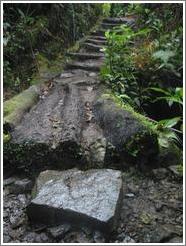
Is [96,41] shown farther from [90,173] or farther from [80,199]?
[80,199]

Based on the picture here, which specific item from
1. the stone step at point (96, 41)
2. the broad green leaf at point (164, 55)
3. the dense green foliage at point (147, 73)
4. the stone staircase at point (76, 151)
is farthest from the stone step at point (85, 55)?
the broad green leaf at point (164, 55)

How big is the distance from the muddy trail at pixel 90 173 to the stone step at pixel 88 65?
6.10 ft

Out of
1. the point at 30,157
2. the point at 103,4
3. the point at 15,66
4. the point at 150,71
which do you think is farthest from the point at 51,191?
the point at 103,4

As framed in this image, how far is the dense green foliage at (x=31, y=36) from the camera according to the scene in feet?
23.2

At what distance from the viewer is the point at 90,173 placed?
3758mm

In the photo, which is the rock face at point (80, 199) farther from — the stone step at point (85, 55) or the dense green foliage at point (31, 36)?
the stone step at point (85, 55)

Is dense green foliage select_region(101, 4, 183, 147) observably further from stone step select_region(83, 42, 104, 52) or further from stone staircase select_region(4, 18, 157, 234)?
stone step select_region(83, 42, 104, 52)

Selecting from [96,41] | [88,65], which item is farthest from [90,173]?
[96,41]

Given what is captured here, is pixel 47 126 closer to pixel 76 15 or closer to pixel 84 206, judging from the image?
pixel 84 206

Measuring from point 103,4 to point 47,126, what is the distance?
972 cm

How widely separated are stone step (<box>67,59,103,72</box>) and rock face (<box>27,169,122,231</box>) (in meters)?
4.29

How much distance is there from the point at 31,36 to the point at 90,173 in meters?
4.59

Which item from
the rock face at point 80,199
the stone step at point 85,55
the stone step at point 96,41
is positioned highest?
the stone step at point 96,41

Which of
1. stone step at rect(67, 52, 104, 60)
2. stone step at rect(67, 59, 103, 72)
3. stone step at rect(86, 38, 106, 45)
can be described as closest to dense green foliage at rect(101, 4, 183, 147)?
stone step at rect(67, 59, 103, 72)
